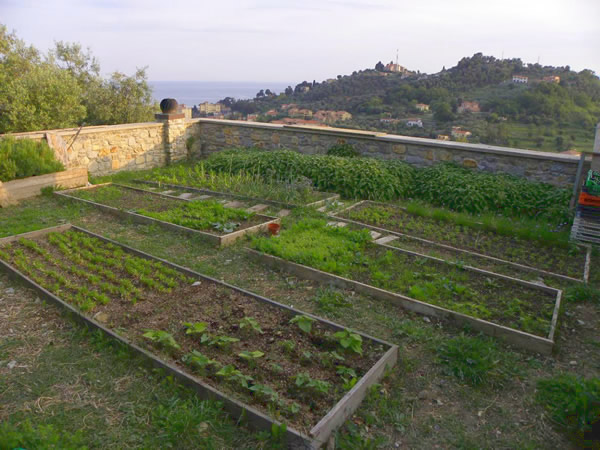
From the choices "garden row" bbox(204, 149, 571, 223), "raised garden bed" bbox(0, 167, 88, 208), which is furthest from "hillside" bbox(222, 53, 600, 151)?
"raised garden bed" bbox(0, 167, 88, 208)

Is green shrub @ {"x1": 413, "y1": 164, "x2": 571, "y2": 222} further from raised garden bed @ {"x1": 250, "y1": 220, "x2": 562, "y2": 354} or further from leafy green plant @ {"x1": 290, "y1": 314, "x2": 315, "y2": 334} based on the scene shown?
leafy green plant @ {"x1": 290, "y1": 314, "x2": 315, "y2": 334}

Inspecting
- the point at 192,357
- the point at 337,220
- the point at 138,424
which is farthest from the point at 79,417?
the point at 337,220

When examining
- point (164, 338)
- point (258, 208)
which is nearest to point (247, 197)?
point (258, 208)

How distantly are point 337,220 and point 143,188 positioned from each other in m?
3.96

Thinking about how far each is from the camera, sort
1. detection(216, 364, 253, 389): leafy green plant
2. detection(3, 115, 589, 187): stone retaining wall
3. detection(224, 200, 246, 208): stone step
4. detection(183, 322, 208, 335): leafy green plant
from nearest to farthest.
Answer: detection(216, 364, 253, 389): leafy green plant, detection(183, 322, 208, 335): leafy green plant, detection(224, 200, 246, 208): stone step, detection(3, 115, 589, 187): stone retaining wall

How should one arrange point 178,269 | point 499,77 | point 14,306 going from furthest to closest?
point 499,77
point 178,269
point 14,306

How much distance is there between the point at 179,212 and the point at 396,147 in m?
4.46

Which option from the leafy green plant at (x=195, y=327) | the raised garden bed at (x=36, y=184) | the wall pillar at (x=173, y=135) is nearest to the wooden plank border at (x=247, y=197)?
Result: the raised garden bed at (x=36, y=184)

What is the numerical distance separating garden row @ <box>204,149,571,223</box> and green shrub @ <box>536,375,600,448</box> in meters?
4.15

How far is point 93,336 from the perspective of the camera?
11.4 feet

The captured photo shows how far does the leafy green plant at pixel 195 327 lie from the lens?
337 cm

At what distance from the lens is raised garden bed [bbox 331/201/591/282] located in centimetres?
498

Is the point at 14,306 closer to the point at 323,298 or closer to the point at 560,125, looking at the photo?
the point at 323,298

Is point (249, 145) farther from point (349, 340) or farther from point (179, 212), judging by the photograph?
point (349, 340)
